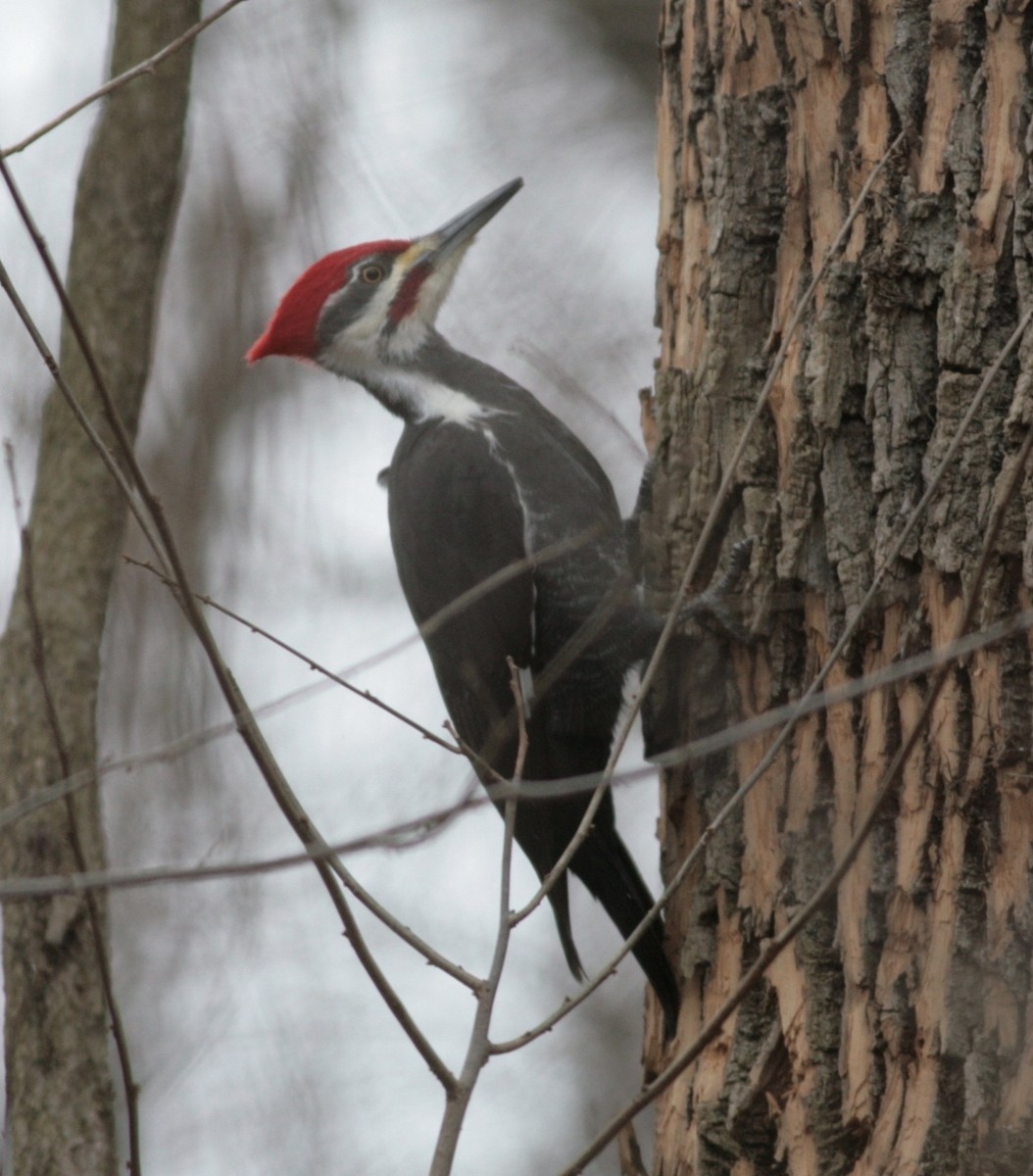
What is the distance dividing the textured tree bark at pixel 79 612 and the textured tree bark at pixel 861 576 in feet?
3.01

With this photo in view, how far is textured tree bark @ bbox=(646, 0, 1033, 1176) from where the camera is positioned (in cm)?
184

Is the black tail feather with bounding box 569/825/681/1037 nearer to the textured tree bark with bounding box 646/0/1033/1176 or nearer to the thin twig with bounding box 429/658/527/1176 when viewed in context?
the textured tree bark with bounding box 646/0/1033/1176

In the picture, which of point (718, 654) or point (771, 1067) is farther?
point (718, 654)

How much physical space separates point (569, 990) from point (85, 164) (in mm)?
4377

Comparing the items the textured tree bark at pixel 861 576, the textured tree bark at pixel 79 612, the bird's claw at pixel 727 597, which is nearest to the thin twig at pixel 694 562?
the textured tree bark at pixel 861 576

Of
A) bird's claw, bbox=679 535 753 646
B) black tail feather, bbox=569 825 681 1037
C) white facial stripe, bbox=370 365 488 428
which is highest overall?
white facial stripe, bbox=370 365 488 428

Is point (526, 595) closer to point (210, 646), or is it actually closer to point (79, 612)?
point (79, 612)

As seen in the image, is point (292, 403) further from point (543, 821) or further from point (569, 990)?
Answer: point (543, 821)

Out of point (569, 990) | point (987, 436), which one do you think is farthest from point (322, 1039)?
point (987, 436)

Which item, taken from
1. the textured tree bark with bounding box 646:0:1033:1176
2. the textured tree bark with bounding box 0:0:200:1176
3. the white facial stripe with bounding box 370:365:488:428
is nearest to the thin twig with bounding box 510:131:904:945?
the textured tree bark with bounding box 646:0:1033:1176

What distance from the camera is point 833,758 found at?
2.12 metres

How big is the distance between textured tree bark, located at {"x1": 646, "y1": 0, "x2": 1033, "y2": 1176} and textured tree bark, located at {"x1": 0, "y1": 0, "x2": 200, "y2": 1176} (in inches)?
36.1

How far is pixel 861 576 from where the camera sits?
2098mm

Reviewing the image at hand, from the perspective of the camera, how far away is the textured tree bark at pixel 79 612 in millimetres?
2170
